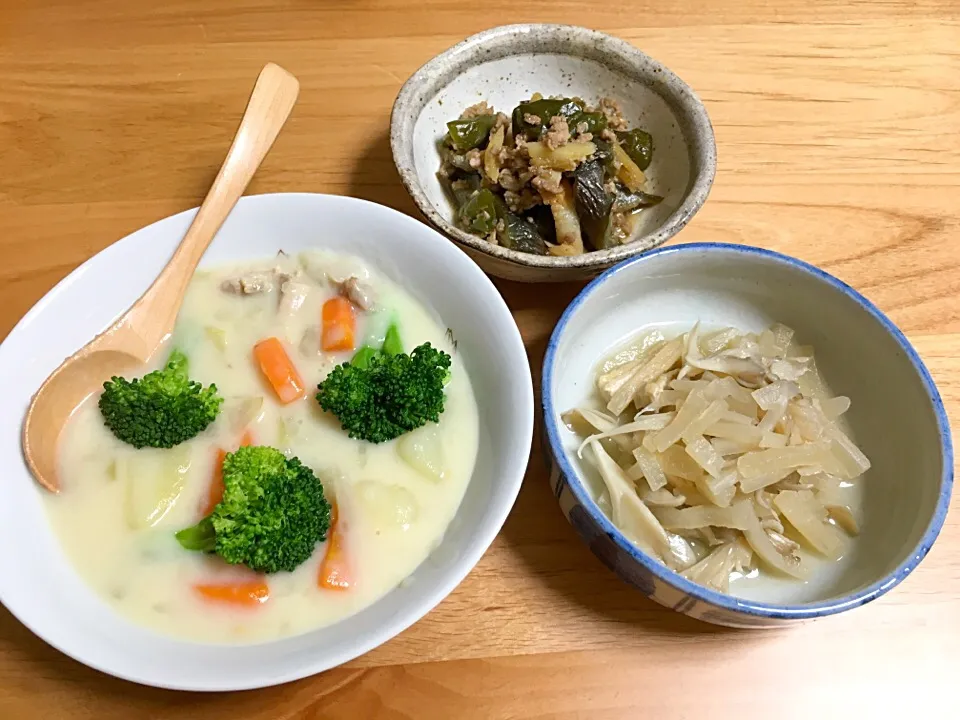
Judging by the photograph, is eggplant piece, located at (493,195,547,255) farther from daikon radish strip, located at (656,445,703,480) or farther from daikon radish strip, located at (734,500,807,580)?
daikon radish strip, located at (734,500,807,580)

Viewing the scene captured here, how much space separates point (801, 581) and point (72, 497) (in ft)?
4.73

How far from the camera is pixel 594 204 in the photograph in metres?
1.69

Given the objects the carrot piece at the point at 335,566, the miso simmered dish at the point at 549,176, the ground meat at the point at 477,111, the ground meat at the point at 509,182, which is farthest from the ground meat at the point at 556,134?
the carrot piece at the point at 335,566

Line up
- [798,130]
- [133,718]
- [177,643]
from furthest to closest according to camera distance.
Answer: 1. [798,130]
2. [133,718]
3. [177,643]

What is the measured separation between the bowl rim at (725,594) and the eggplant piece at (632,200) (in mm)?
229

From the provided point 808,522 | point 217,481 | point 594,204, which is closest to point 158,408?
point 217,481

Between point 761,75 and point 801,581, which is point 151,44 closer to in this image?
point 761,75

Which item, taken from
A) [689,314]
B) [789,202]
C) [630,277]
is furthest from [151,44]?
[789,202]

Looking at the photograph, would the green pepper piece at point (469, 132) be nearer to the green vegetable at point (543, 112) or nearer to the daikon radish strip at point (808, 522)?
the green vegetable at point (543, 112)

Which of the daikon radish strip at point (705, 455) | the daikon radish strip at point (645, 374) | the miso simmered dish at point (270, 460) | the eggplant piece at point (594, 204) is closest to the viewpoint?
the miso simmered dish at point (270, 460)

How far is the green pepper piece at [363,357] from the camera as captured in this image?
1.46 m

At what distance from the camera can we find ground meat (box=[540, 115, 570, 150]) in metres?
1.70

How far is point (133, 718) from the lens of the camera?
1.29 meters

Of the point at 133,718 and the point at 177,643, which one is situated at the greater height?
the point at 177,643
